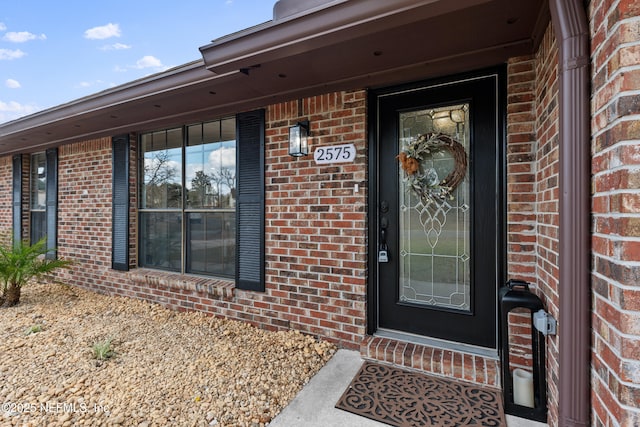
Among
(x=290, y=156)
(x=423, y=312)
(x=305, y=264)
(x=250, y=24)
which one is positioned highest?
(x=250, y=24)

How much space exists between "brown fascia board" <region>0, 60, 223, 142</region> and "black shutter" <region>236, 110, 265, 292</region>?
2.16ft

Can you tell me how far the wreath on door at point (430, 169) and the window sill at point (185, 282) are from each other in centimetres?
206

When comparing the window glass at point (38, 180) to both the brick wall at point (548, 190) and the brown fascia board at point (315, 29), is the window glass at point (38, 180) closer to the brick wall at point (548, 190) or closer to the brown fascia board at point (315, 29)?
the brown fascia board at point (315, 29)

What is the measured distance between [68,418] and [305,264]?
1779 mm

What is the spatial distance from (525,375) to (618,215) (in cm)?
132

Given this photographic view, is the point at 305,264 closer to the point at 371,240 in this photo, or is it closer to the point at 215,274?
the point at 371,240

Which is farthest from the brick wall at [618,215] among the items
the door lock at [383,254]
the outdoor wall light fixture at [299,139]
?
the outdoor wall light fixture at [299,139]

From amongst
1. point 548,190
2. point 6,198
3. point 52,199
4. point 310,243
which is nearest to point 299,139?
point 310,243

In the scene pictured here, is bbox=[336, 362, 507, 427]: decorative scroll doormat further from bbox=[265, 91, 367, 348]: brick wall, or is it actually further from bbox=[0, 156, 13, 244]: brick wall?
bbox=[0, 156, 13, 244]: brick wall

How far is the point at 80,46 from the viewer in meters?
6.67

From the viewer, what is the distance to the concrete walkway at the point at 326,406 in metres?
1.66

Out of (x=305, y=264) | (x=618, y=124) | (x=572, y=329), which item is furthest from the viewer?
(x=305, y=264)

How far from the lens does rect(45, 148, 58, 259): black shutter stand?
4633 millimetres

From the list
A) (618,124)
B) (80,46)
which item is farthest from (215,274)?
(80,46)
